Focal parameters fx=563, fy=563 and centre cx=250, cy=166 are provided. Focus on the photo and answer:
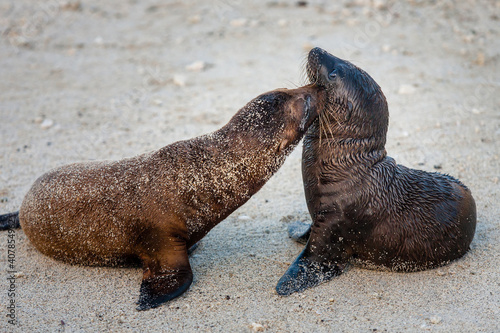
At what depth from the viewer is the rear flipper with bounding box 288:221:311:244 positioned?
16.8 ft

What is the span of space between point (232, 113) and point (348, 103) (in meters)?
3.64

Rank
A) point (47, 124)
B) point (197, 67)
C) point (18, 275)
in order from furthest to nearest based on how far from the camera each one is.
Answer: point (197, 67), point (47, 124), point (18, 275)

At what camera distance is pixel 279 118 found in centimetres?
441

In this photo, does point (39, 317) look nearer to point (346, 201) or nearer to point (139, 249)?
point (139, 249)

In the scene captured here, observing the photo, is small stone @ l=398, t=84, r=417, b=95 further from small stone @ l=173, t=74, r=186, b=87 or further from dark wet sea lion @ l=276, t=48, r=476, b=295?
dark wet sea lion @ l=276, t=48, r=476, b=295

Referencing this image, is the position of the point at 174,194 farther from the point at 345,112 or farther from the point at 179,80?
the point at 179,80

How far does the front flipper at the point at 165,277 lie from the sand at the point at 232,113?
90mm

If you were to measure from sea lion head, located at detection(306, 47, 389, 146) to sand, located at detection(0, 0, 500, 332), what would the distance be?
3.83 feet

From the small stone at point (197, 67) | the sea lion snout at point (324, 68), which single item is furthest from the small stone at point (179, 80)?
the sea lion snout at point (324, 68)

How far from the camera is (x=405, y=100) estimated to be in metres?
8.23

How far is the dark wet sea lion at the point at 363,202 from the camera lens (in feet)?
14.6

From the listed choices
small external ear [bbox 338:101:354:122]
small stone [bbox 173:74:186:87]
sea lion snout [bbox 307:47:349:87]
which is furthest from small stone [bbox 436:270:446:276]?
small stone [bbox 173:74:186:87]

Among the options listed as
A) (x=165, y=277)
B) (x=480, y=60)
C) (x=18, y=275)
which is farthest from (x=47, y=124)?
(x=480, y=60)

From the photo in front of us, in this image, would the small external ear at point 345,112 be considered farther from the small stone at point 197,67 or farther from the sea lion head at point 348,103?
the small stone at point 197,67
